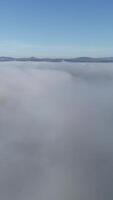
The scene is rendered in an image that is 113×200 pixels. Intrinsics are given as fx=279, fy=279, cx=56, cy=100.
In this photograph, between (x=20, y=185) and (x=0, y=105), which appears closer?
(x=20, y=185)

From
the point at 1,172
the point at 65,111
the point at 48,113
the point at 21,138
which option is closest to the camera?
the point at 1,172

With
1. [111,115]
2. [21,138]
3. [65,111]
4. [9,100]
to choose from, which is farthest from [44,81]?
[21,138]

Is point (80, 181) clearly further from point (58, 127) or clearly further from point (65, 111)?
point (65, 111)

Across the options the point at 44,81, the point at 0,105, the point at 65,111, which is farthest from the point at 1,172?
the point at 44,81

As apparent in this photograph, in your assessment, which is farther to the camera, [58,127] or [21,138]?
[58,127]

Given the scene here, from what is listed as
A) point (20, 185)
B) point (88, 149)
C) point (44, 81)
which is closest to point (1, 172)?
point (20, 185)

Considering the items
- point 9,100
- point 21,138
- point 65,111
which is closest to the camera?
point 21,138

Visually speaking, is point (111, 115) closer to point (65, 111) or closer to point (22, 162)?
point (65, 111)

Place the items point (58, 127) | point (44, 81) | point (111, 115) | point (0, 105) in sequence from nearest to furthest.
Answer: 1. point (58, 127)
2. point (111, 115)
3. point (0, 105)
4. point (44, 81)

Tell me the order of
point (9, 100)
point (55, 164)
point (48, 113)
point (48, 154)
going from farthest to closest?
point (9, 100) → point (48, 113) → point (48, 154) → point (55, 164)
